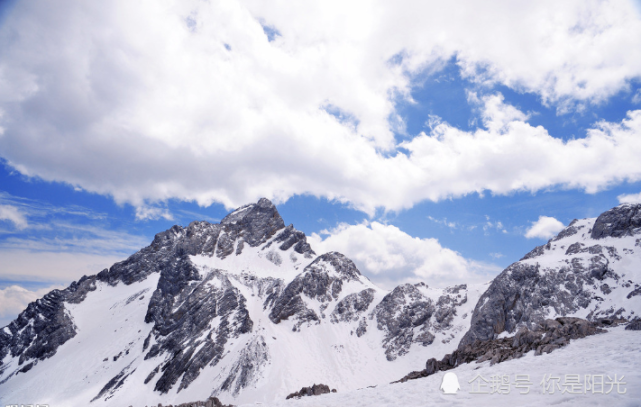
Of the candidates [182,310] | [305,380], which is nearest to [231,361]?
[305,380]

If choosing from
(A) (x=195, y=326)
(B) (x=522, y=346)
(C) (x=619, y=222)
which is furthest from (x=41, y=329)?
(C) (x=619, y=222)

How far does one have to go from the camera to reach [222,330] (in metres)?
85.4

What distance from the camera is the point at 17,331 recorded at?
121 metres

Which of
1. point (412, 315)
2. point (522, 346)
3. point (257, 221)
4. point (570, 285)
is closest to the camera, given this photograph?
point (522, 346)

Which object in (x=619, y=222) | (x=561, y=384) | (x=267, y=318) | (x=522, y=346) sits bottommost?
(x=267, y=318)

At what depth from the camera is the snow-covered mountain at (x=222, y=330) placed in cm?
7425

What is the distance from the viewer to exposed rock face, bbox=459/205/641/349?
5594 cm

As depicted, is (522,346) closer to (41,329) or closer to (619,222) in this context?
(619,222)

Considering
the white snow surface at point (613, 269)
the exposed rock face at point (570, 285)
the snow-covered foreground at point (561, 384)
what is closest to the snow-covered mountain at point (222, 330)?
the exposed rock face at point (570, 285)

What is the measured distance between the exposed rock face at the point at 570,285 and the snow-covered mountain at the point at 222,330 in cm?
1533

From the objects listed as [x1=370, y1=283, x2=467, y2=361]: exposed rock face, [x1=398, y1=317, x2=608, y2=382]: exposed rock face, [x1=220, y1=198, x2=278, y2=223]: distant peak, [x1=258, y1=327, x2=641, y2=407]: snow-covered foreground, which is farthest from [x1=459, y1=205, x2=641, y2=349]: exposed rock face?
[x1=220, y1=198, x2=278, y2=223]: distant peak

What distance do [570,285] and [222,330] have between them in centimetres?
8249

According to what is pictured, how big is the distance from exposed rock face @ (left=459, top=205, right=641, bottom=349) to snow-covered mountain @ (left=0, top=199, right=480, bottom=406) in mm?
15331

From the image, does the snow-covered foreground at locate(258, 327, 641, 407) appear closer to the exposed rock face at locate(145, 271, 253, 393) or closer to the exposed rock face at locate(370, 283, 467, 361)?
the exposed rock face at locate(370, 283, 467, 361)
